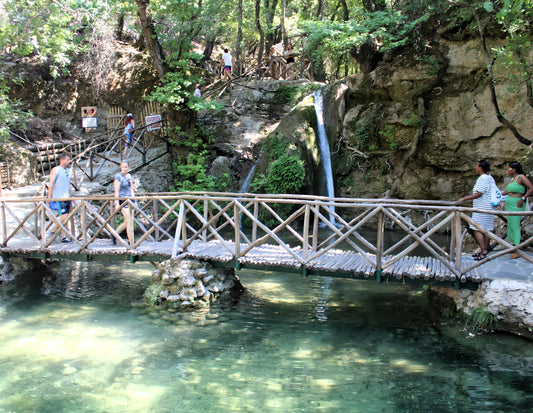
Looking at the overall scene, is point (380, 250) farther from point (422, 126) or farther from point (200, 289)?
point (422, 126)

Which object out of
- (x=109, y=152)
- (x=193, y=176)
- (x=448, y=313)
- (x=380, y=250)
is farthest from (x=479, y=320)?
(x=109, y=152)

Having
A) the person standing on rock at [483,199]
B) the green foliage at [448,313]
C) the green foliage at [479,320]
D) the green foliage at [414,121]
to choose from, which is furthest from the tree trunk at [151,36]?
the green foliage at [479,320]

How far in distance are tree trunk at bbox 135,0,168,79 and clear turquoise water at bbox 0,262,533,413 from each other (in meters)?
9.31

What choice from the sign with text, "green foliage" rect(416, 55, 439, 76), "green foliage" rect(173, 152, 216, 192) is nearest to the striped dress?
"green foliage" rect(416, 55, 439, 76)

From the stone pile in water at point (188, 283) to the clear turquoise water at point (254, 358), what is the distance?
32 centimetres

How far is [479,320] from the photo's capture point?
5.55 metres

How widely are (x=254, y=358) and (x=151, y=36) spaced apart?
11863 mm

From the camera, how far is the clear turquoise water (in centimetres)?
445

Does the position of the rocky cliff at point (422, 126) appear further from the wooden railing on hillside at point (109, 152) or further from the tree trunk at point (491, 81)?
the wooden railing on hillside at point (109, 152)

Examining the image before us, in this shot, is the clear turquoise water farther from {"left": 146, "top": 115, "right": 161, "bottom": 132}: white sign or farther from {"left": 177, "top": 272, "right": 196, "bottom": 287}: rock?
{"left": 146, "top": 115, "right": 161, "bottom": 132}: white sign

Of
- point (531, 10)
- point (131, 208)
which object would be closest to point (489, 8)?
point (531, 10)

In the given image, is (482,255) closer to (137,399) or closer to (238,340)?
(238,340)

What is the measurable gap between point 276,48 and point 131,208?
52.8ft

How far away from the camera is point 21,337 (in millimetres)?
6047
